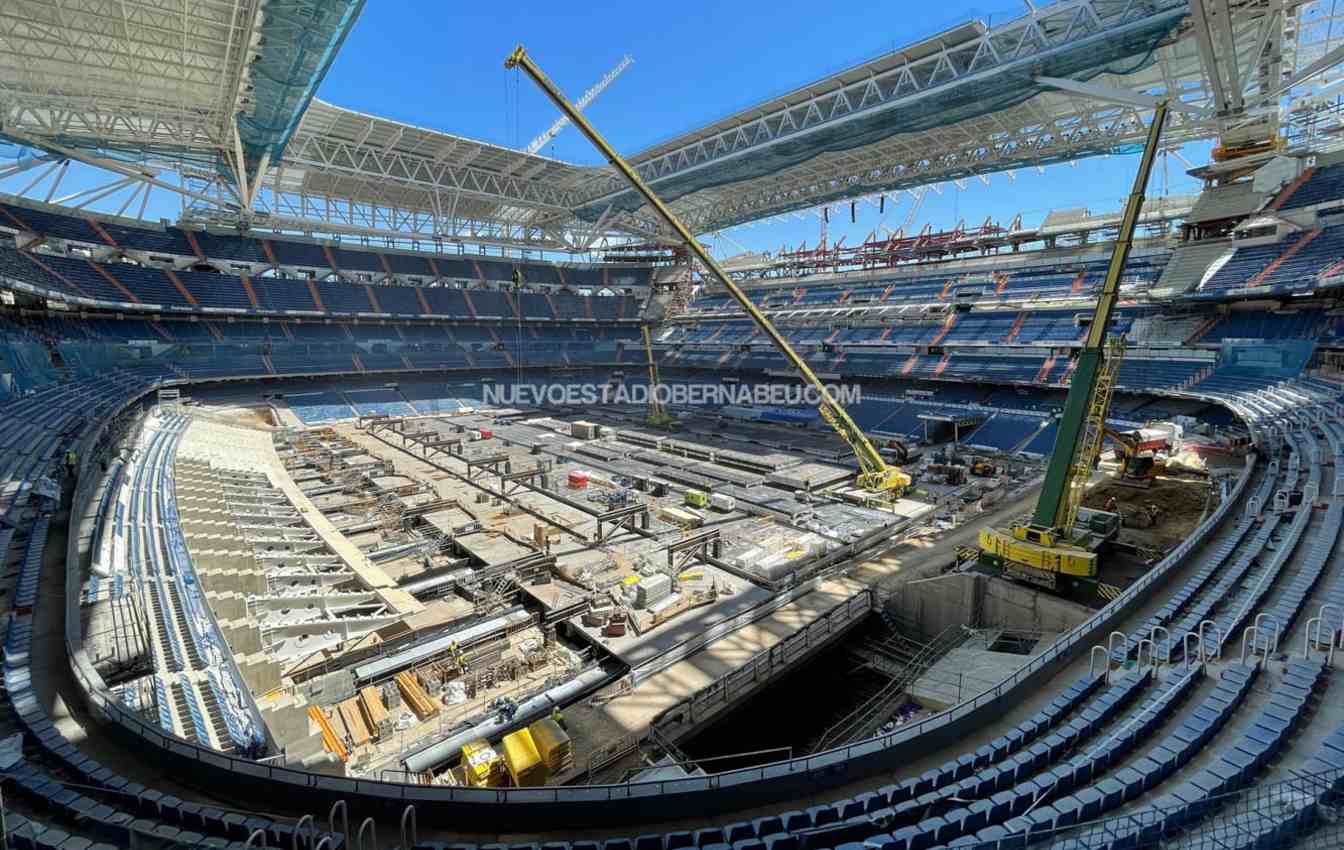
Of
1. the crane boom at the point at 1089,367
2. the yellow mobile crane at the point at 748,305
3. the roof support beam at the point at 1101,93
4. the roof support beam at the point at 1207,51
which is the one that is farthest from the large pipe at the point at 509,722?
the roof support beam at the point at 1101,93

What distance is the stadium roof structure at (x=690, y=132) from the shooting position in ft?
59.4

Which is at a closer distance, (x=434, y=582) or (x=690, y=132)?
(x=434, y=582)

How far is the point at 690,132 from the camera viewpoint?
28.4m

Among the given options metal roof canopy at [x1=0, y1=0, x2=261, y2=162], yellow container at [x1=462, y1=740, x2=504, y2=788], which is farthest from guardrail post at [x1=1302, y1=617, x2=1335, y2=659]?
metal roof canopy at [x1=0, y1=0, x2=261, y2=162]

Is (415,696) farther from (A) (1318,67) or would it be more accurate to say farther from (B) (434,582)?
(A) (1318,67)

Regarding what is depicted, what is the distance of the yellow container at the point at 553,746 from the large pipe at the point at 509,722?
1004 mm

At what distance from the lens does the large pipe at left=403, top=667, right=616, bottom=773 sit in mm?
8203

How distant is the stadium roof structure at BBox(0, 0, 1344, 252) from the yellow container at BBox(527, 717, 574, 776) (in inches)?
725

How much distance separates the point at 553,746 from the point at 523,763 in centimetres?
42

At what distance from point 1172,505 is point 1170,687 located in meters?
14.6

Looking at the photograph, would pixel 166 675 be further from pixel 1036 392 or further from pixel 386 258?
Result: pixel 386 258

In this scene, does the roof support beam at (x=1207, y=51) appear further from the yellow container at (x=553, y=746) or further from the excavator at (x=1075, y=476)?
the yellow container at (x=553, y=746)

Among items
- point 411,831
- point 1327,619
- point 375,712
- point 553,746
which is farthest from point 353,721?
point 1327,619

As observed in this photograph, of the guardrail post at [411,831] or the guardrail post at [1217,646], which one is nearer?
the guardrail post at [411,831]
